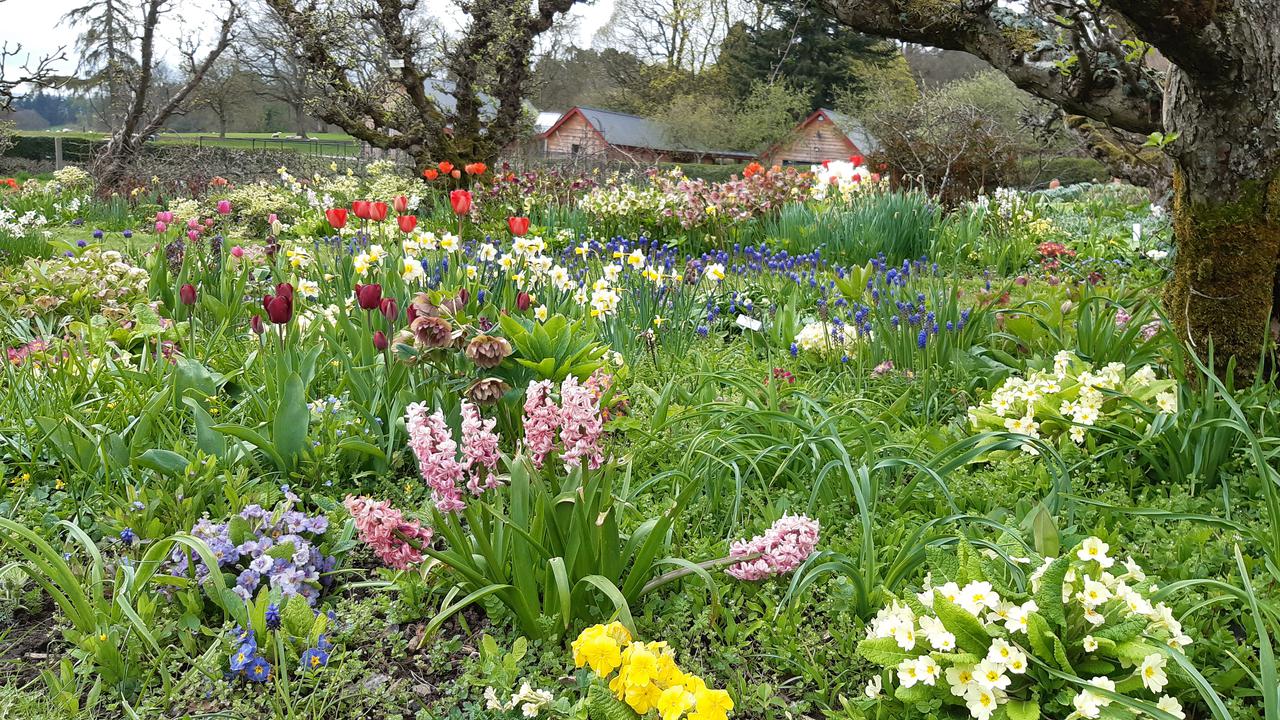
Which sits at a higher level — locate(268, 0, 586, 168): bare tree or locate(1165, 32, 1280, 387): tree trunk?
locate(268, 0, 586, 168): bare tree

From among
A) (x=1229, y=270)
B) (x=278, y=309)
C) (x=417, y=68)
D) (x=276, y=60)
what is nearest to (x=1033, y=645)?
(x=1229, y=270)

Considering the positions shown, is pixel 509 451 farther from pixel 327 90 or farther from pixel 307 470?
pixel 327 90

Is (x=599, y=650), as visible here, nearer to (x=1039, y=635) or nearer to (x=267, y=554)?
(x=1039, y=635)

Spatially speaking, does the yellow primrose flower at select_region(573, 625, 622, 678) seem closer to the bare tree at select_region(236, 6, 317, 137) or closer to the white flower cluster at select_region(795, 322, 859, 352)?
the white flower cluster at select_region(795, 322, 859, 352)

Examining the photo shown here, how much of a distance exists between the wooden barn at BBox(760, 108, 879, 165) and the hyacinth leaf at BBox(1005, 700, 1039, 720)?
100ft

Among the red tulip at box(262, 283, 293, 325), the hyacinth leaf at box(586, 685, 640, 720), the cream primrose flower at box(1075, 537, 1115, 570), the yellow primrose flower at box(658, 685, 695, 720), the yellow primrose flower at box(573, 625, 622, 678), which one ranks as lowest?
the hyacinth leaf at box(586, 685, 640, 720)

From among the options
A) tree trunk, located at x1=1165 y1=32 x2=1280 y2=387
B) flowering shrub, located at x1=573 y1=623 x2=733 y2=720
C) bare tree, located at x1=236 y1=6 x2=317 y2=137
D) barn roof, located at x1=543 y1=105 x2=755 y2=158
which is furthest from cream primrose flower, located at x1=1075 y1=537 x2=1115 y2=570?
barn roof, located at x1=543 y1=105 x2=755 y2=158

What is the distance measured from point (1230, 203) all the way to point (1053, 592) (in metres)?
1.84

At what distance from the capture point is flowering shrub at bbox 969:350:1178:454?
2.57 m

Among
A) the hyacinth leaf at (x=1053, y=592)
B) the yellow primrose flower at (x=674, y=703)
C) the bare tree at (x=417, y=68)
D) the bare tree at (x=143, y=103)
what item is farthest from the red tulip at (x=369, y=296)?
the bare tree at (x=143, y=103)

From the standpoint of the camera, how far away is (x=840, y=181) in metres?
8.68

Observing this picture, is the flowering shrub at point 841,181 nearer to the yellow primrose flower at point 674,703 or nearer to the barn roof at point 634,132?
the yellow primrose flower at point 674,703

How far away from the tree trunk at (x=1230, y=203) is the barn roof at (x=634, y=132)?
30.8 m

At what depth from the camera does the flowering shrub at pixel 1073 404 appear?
2.57 metres
